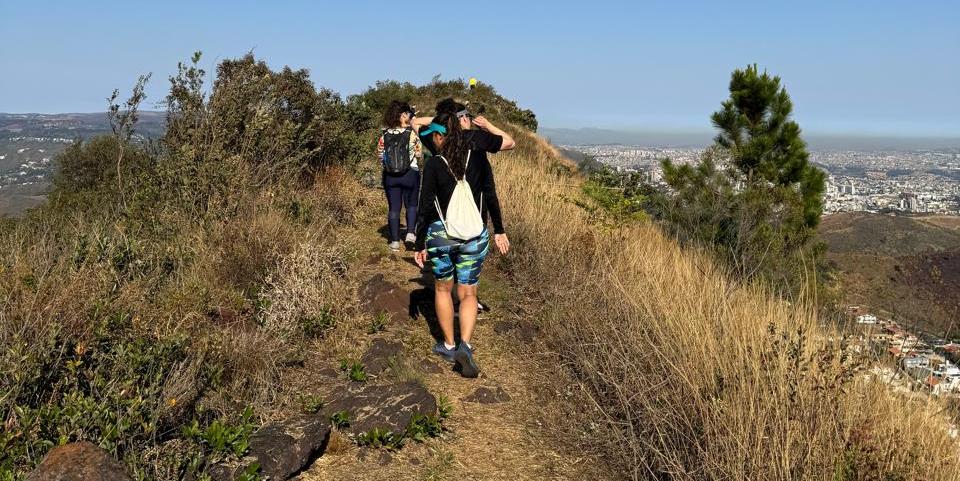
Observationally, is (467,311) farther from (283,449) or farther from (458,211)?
(283,449)

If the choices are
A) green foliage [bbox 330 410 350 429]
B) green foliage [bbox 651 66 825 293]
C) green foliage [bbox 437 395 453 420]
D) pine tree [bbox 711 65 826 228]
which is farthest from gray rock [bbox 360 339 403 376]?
pine tree [bbox 711 65 826 228]

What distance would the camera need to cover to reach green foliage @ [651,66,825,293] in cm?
1214

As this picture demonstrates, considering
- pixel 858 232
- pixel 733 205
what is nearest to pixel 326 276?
pixel 733 205

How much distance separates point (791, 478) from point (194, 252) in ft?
14.7

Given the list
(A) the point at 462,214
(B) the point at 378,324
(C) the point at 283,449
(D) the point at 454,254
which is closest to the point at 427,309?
(B) the point at 378,324

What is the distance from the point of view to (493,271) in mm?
6887

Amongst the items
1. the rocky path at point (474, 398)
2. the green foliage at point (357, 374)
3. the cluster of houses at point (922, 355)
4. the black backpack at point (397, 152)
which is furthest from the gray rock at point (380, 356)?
the cluster of houses at point (922, 355)

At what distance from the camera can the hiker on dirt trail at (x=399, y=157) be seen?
22.0 feet

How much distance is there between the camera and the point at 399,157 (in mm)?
6734

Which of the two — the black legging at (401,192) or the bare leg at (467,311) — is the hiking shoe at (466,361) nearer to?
the bare leg at (467,311)

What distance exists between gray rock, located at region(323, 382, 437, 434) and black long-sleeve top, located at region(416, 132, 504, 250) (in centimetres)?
111

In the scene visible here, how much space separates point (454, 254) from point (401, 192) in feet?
9.62

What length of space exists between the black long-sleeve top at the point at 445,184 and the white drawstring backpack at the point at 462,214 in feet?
0.14

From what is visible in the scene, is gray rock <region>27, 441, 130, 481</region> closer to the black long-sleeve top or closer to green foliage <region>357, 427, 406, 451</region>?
green foliage <region>357, 427, 406, 451</region>
